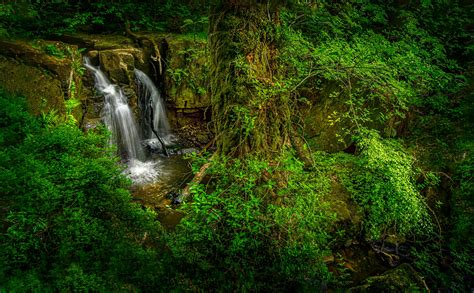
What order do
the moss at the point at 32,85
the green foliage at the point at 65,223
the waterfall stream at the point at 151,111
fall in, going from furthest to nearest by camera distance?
the waterfall stream at the point at 151,111 → the moss at the point at 32,85 → the green foliage at the point at 65,223

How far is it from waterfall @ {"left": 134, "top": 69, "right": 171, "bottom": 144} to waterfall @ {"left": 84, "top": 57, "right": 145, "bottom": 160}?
2.01 ft

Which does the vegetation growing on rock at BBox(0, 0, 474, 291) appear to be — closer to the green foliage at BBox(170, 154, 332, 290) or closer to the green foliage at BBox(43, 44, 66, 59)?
the green foliage at BBox(170, 154, 332, 290)

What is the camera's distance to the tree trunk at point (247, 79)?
358cm

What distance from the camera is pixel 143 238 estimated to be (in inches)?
148

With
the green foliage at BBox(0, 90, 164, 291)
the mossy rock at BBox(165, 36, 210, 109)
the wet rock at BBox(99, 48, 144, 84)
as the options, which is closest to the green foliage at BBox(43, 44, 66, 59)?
the wet rock at BBox(99, 48, 144, 84)

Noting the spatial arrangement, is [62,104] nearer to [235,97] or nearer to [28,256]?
[28,256]

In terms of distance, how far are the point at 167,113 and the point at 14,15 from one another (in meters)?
4.95

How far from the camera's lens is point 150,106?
9273 millimetres

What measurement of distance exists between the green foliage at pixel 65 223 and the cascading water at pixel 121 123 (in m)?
4.10

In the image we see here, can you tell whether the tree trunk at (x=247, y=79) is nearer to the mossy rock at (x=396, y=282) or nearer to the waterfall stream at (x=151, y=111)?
the mossy rock at (x=396, y=282)

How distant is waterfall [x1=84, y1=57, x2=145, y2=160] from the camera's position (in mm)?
8183

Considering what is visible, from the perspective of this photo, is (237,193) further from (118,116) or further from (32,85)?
(118,116)

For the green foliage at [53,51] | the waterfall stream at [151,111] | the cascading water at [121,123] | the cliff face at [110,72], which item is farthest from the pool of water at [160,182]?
the green foliage at [53,51]

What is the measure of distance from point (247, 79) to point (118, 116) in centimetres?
583
